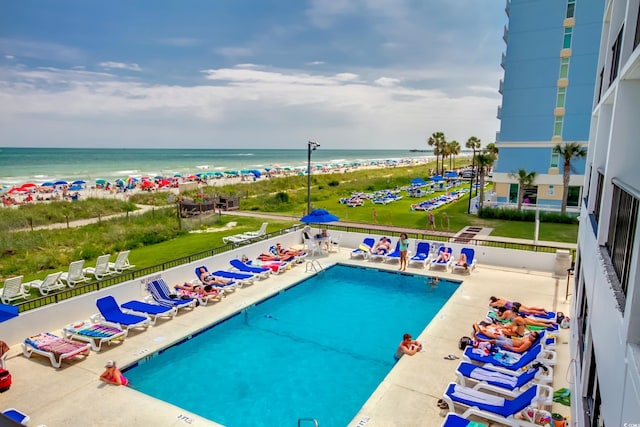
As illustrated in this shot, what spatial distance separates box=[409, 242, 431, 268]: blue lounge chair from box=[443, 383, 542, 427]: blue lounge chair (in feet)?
30.3

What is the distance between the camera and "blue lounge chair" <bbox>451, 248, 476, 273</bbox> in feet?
51.6

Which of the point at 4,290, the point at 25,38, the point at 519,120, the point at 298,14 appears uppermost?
the point at 298,14

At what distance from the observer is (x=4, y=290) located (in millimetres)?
12062

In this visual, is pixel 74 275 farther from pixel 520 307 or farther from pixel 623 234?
pixel 623 234

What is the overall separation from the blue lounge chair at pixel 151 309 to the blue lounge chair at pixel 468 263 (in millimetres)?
10509

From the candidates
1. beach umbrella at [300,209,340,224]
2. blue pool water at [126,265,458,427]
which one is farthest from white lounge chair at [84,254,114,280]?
beach umbrella at [300,209,340,224]

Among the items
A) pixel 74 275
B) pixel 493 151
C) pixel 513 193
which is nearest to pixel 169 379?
pixel 74 275

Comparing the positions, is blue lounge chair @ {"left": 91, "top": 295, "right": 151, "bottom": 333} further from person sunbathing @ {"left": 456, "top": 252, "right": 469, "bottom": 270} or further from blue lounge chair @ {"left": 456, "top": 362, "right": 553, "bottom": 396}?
person sunbathing @ {"left": 456, "top": 252, "right": 469, "bottom": 270}

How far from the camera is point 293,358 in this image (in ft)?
32.6

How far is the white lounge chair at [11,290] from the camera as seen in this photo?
12.1 m

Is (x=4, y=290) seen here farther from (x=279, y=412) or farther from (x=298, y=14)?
(x=298, y=14)

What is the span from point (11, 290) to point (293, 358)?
30.1 ft

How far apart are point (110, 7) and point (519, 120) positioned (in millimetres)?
30035

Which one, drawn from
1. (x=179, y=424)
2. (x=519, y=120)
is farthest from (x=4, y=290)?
(x=519, y=120)
